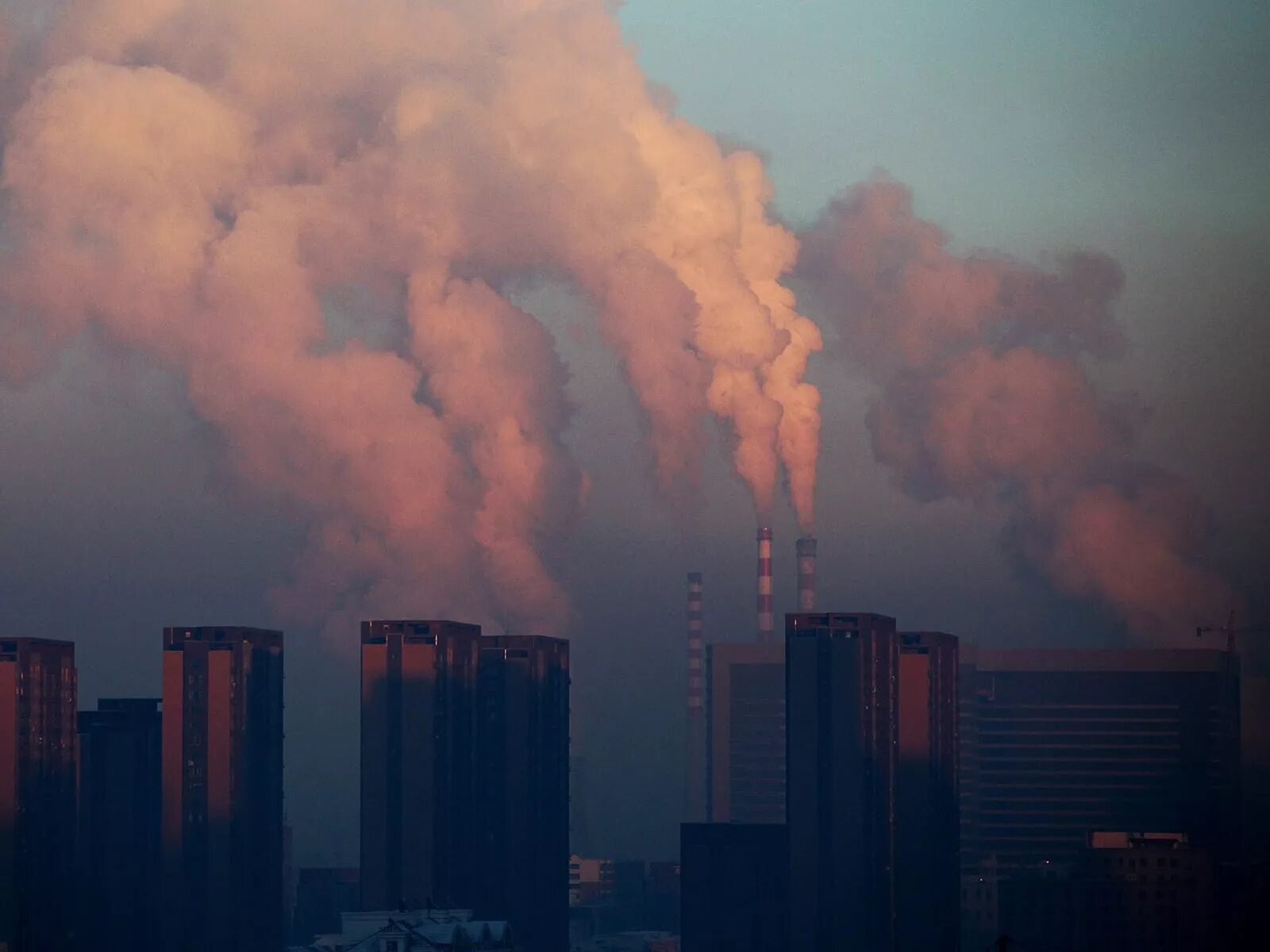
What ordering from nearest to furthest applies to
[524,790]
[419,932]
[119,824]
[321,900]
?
[419,932], [524,790], [119,824], [321,900]

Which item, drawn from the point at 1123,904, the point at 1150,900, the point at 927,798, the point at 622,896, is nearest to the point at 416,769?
the point at 927,798

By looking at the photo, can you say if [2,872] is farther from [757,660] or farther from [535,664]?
[757,660]

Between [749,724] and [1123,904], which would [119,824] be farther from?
[749,724]

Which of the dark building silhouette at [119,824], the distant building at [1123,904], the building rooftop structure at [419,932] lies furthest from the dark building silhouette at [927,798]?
the dark building silhouette at [119,824]

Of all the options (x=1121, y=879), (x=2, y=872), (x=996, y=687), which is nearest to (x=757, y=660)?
(x=996, y=687)

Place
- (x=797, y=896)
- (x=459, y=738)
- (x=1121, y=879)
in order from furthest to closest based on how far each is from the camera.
Result: (x=1121, y=879), (x=459, y=738), (x=797, y=896)

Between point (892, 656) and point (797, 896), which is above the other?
point (892, 656)

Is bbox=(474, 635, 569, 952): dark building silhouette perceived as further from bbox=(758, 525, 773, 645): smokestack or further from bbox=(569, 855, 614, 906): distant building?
bbox=(569, 855, 614, 906): distant building
